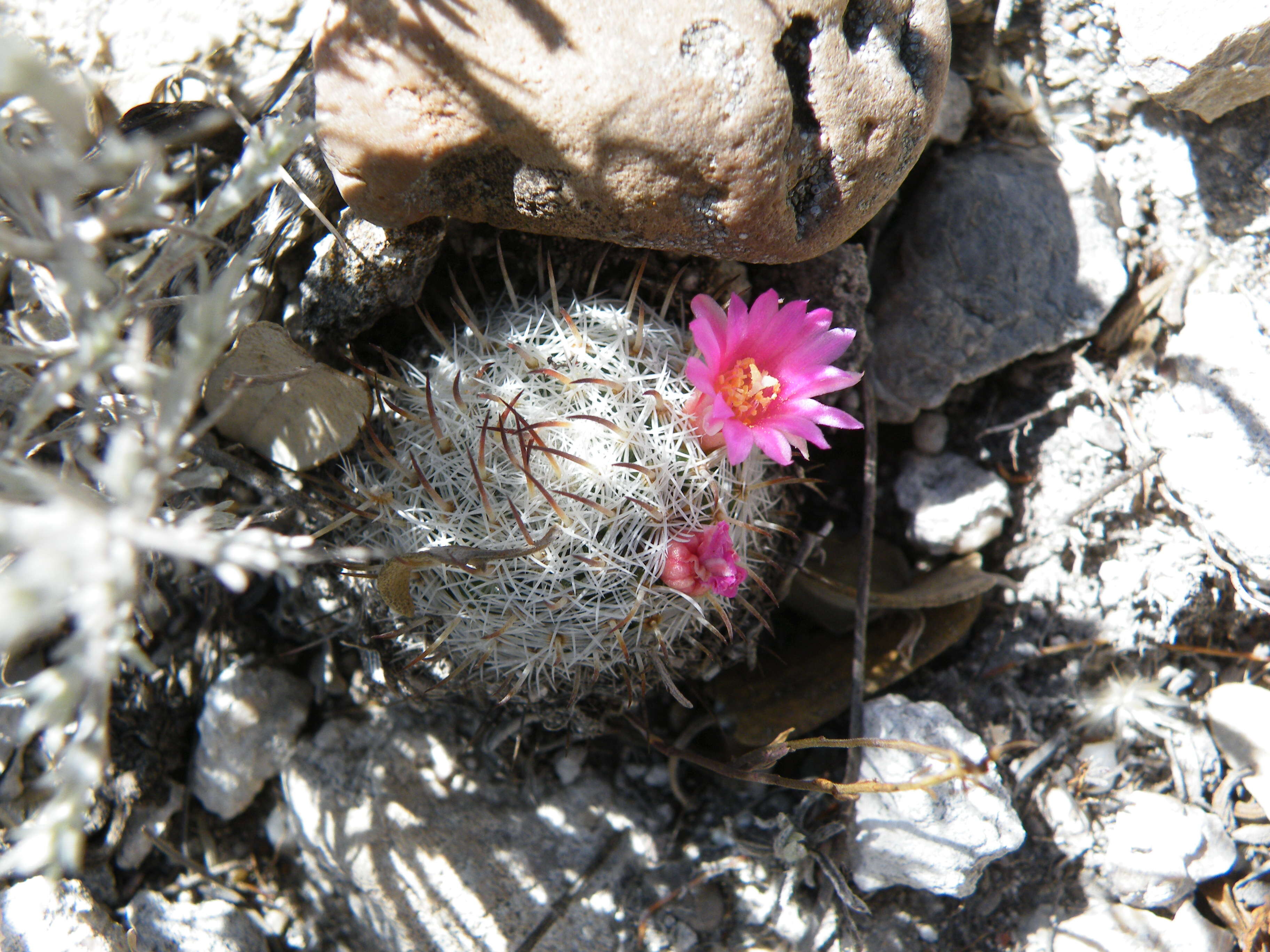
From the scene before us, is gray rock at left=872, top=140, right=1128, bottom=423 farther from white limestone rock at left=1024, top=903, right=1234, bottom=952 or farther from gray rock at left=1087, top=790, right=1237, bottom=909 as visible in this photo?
white limestone rock at left=1024, top=903, right=1234, bottom=952

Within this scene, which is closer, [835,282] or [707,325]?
[707,325]

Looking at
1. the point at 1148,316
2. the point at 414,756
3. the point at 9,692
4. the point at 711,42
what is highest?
the point at 711,42

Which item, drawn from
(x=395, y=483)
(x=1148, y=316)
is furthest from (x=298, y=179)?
(x=1148, y=316)

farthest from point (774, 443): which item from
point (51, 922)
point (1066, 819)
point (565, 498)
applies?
point (51, 922)

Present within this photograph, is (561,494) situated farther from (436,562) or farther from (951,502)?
Result: (951,502)

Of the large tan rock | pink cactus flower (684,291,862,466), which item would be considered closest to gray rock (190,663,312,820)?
the large tan rock

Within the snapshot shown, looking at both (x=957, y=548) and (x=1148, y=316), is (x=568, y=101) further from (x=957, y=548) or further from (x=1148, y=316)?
(x=1148, y=316)
